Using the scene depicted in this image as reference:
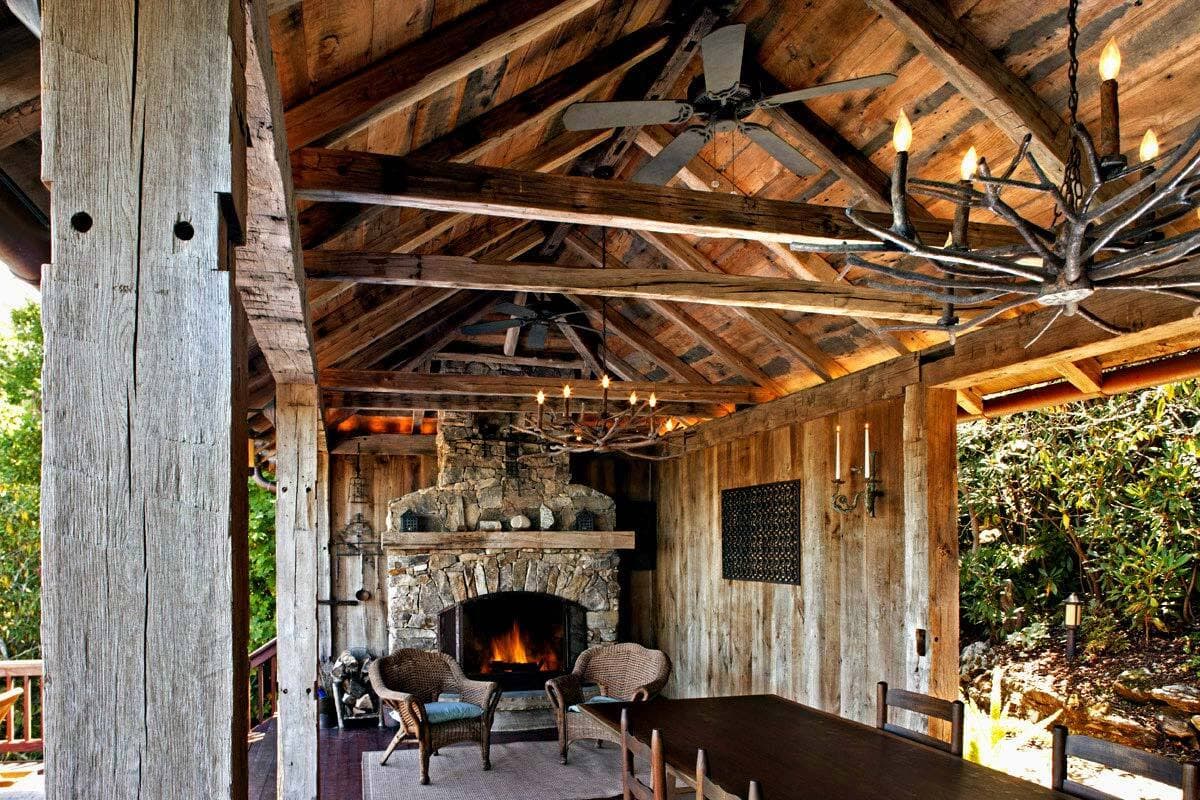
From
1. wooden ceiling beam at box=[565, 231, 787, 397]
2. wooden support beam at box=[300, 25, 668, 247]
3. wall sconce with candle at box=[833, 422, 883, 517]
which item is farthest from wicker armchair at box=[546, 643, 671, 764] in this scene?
wooden support beam at box=[300, 25, 668, 247]

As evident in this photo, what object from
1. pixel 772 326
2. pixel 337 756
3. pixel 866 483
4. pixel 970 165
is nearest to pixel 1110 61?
pixel 970 165

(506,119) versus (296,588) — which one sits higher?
(506,119)

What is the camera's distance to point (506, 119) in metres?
4.23

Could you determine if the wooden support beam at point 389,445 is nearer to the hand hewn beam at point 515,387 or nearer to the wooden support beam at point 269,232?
the hand hewn beam at point 515,387

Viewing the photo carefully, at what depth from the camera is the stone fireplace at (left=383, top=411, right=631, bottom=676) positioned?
8555 mm

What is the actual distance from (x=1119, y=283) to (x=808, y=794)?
180 centimetres

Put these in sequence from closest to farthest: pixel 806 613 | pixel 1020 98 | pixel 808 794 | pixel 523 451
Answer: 1. pixel 808 794
2. pixel 1020 98
3. pixel 806 613
4. pixel 523 451

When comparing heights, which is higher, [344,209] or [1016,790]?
[344,209]

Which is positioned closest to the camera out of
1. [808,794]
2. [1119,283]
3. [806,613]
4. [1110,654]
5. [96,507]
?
[96,507]

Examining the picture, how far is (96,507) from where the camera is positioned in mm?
1105

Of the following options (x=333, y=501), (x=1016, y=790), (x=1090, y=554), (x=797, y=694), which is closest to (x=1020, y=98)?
(x=1016, y=790)

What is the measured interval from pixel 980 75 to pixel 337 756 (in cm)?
638

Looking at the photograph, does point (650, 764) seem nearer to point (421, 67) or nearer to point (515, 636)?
point (421, 67)

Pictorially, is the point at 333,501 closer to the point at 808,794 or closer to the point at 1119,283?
the point at 808,794
